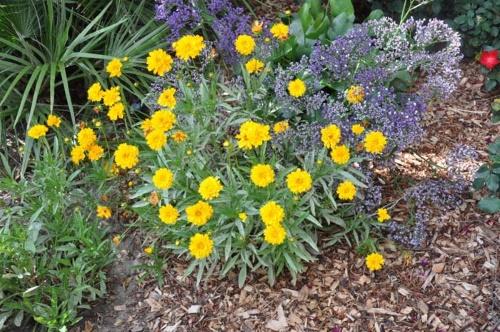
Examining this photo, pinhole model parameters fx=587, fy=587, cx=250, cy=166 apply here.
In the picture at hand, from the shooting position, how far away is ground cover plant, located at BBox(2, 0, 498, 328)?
2574mm

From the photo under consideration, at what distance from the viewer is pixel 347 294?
269cm

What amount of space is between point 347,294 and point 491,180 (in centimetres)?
85

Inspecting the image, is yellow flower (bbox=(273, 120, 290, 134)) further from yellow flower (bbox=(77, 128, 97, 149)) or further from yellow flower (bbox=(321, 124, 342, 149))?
yellow flower (bbox=(77, 128, 97, 149))

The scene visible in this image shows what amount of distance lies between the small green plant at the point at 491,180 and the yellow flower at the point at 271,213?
993 millimetres

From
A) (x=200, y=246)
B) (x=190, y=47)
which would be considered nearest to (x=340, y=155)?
(x=200, y=246)

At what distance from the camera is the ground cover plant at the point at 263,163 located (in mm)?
2574

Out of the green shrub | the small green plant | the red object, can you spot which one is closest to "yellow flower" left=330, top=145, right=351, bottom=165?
the small green plant

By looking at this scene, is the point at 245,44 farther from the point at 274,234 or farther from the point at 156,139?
the point at 274,234

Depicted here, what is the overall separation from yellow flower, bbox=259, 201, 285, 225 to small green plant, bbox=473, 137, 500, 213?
993 mm

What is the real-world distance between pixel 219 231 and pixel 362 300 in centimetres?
72

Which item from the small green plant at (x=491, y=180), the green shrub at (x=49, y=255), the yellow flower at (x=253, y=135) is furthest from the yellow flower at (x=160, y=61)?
→ the small green plant at (x=491, y=180)

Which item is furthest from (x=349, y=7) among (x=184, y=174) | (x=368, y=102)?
(x=184, y=174)

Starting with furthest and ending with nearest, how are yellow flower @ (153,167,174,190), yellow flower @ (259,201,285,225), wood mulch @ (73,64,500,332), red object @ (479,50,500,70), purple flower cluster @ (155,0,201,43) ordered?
red object @ (479,50,500,70), purple flower cluster @ (155,0,201,43), wood mulch @ (73,64,500,332), yellow flower @ (153,167,174,190), yellow flower @ (259,201,285,225)

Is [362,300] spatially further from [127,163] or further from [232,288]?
[127,163]
